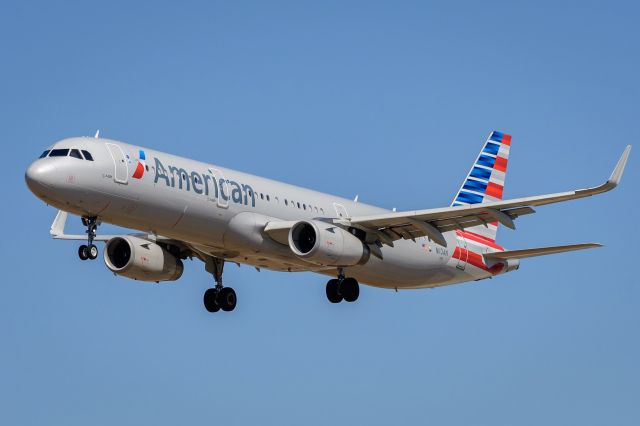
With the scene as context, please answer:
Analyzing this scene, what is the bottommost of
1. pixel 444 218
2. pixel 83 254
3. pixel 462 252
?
pixel 83 254

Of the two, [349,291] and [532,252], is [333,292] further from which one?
[532,252]

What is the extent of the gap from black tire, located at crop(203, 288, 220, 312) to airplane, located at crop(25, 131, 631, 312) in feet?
0.16

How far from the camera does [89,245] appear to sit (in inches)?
1735

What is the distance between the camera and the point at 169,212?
45.2 m

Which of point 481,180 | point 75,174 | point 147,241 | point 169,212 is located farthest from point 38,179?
point 481,180

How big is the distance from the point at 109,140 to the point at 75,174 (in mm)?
2359

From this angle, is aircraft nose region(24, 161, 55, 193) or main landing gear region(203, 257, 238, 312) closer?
aircraft nose region(24, 161, 55, 193)

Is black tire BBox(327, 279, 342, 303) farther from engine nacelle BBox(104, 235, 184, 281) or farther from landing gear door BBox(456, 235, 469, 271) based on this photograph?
landing gear door BBox(456, 235, 469, 271)

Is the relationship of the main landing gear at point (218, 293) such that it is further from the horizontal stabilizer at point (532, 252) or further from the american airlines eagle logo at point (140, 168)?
the horizontal stabilizer at point (532, 252)

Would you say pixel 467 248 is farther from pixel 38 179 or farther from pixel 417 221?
pixel 38 179

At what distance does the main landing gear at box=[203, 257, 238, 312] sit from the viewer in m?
52.8

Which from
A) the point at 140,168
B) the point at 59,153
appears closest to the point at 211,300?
the point at 140,168

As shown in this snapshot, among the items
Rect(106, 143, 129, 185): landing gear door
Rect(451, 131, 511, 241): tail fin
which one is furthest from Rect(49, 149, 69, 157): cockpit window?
Rect(451, 131, 511, 241): tail fin

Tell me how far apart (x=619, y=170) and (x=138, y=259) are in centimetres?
1853
